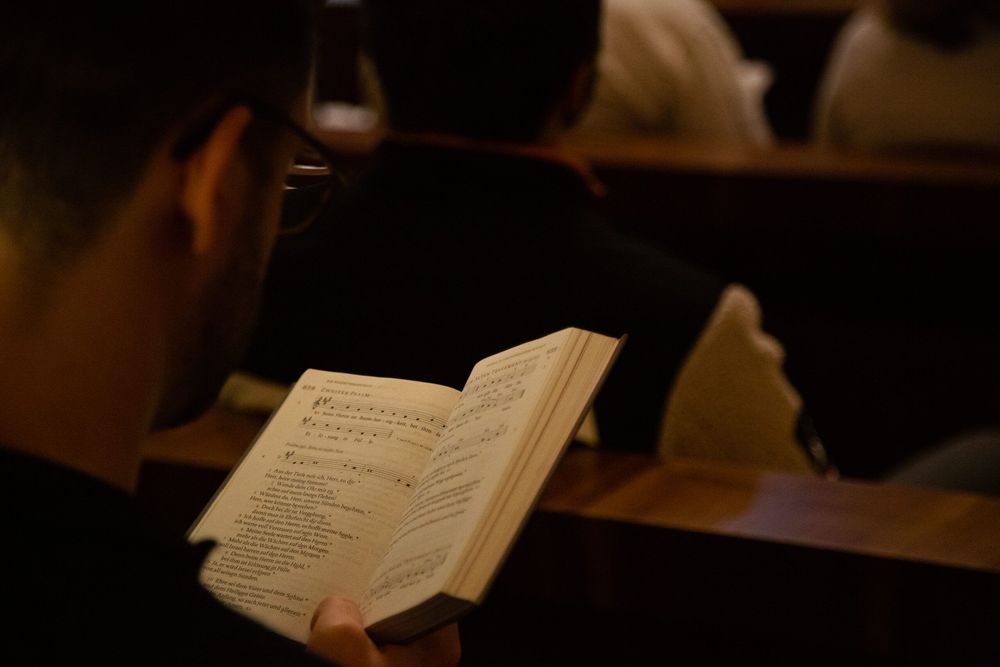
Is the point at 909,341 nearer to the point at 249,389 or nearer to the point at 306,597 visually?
the point at 249,389

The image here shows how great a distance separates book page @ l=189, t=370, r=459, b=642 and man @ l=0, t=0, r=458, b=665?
19 centimetres

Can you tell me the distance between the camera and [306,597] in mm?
864

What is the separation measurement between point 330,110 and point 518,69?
222 cm

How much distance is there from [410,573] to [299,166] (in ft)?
0.92

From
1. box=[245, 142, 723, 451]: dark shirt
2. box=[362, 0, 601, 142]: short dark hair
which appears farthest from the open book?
box=[362, 0, 601, 142]: short dark hair

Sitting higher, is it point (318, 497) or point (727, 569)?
point (318, 497)

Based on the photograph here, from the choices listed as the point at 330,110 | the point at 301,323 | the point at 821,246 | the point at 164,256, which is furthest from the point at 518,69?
the point at 330,110

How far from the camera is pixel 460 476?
2.63ft

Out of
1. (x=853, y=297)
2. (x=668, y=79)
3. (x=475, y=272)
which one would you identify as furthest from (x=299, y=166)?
(x=853, y=297)

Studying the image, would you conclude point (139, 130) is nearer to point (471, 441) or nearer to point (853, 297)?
point (471, 441)

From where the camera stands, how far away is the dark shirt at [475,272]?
1.38 metres

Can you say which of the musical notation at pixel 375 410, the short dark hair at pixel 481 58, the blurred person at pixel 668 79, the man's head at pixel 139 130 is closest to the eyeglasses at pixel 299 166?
Answer: the man's head at pixel 139 130

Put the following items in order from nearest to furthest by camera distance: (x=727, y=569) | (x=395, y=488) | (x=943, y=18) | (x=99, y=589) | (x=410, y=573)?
1. (x=99, y=589)
2. (x=410, y=573)
3. (x=395, y=488)
4. (x=727, y=569)
5. (x=943, y=18)

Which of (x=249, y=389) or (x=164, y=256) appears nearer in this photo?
(x=164, y=256)
